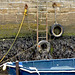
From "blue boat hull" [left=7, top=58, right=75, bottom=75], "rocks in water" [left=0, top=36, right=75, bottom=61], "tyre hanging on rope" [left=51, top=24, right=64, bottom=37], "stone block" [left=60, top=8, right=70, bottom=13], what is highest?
"stone block" [left=60, top=8, right=70, bottom=13]

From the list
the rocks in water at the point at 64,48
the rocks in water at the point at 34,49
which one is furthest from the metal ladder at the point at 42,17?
the rocks in water at the point at 64,48

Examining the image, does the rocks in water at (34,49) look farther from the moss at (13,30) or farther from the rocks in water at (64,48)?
the moss at (13,30)

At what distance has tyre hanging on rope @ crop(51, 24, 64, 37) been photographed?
8.19 metres

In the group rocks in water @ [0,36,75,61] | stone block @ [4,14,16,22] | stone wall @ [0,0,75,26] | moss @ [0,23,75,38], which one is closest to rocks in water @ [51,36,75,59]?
rocks in water @ [0,36,75,61]

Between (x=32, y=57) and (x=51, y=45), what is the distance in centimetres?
142

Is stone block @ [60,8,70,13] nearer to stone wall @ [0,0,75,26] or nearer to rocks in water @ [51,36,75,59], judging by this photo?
stone wall @ [0,0,75,26]

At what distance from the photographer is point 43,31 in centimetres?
822

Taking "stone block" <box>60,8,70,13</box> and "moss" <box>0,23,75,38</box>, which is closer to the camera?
"moss" <box>0,23,75,38</box>

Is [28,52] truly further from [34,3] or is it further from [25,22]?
[34,3]

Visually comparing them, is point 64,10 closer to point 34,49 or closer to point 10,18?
point 34,49

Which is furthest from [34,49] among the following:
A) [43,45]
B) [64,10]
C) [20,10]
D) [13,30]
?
[64,10]

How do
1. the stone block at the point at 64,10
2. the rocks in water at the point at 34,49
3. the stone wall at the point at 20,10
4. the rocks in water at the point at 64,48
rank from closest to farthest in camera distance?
1. the rocks in water at the point at 34,49
2. the rocks in water at the point at 64,48
3. the stone wall at the point at 20,10
4. the stone block at the point at 64,10

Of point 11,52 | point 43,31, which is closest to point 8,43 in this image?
point 11,52

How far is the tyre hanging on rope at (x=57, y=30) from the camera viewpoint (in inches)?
322
